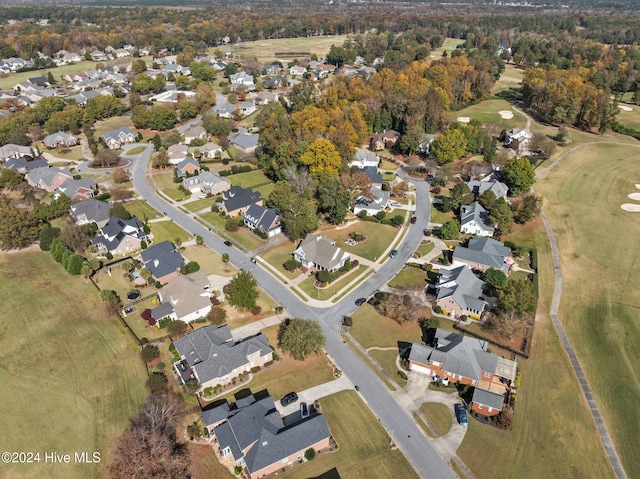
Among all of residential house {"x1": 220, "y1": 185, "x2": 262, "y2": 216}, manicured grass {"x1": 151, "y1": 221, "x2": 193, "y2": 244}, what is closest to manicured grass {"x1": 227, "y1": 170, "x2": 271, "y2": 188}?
residential house {"x1": 220, "y1": 185, "x2": 262, "y2": 216}

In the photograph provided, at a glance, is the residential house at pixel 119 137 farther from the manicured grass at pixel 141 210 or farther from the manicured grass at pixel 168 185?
the manicured grass at pixel 141 210

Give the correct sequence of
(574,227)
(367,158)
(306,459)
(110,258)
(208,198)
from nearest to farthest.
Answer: (306,459)
(110,258)
(574,227)
(208,198)
(367,158)

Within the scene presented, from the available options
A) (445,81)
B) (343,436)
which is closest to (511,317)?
(343,436)

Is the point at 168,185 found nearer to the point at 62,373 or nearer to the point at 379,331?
the point at 62,373

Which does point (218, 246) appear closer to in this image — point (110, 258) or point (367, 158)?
point (110, 258)

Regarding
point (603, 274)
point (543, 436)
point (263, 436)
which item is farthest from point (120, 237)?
Result: point (603, 274)

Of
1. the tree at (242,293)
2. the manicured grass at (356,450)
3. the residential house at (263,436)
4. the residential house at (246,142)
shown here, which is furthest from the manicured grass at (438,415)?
the residential house at (246,142)
